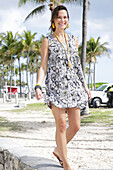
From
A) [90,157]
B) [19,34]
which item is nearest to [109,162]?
[90,157]

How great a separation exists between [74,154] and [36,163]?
2.04m

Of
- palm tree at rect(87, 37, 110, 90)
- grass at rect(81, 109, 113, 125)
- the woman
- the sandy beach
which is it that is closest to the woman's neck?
the woman

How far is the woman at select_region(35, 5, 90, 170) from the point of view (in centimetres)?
271

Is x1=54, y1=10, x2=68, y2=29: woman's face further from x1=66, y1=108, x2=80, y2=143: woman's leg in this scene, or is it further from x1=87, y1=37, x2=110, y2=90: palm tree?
x1=87, y1=37, x2=110, y2=90: palm tree

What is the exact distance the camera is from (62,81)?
2756 millimetres

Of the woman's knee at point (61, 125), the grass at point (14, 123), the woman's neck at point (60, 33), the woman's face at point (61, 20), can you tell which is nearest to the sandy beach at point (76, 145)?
the grass at point (14, 123)

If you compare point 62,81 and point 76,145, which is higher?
point 62,81

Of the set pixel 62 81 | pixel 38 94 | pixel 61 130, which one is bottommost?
pixel 61 130

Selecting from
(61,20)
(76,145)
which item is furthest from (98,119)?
(61,20)

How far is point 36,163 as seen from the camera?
10.1ft

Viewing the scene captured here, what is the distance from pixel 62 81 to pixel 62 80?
1cm

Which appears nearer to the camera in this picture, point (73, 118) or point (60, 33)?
point (73, 118)

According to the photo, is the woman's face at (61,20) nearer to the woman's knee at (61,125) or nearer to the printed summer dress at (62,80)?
the printed summer dress at (62,80)

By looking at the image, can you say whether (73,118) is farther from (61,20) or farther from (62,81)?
(61,20)
